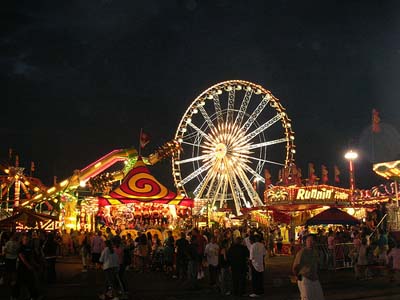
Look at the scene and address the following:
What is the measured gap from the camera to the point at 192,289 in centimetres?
1248

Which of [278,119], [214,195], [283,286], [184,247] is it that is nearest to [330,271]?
[283,286]

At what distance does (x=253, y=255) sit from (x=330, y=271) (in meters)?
7.22

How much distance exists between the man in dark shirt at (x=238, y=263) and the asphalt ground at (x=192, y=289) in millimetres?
332

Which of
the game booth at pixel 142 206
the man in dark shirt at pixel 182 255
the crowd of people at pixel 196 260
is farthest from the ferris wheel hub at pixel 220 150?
the man in dark shirt at pixel 182 255

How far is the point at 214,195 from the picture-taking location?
32219 millimetres

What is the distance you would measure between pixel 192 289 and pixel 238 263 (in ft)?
6.89

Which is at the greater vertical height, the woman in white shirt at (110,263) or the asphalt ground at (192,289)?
the woman in white shirt at (110,263)

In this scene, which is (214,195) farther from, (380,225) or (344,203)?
(380,225)

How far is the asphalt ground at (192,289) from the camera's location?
11070 millimetres

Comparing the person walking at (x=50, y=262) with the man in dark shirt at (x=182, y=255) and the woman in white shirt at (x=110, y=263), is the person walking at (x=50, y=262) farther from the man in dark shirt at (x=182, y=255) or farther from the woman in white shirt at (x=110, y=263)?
the woman in white shirt at (x=110, y=263)

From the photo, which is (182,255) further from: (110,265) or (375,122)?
(375,122)

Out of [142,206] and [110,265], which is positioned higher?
[142,206]

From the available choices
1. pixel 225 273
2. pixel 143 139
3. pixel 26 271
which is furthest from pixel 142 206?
pixel 26 271

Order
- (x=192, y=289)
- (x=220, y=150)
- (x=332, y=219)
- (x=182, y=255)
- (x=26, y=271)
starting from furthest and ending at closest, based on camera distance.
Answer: (x=220, y=150)
(x=332, y=219)
(x=182, y=255)
(x=192, y=289)
(x=26, y=271)
